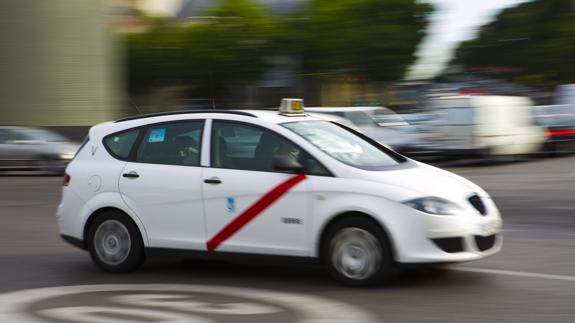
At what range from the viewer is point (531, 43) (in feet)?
210

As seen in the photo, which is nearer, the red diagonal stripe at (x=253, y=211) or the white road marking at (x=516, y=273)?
the red diagonal stripe at (x=253, y=211)

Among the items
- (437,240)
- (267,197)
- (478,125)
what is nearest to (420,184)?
(437,240)

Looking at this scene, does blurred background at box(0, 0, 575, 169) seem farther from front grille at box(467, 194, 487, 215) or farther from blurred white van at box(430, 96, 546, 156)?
front grille at box(467, 194, 487, 215)

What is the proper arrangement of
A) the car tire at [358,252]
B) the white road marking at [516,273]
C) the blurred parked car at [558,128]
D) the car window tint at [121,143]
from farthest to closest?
1. the blurred parked car at [558,128]
2. the car window tint at [121,143]
3. the white road marking at [516,273]
4. the car tire at [358,252]

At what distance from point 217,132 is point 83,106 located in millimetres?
31529

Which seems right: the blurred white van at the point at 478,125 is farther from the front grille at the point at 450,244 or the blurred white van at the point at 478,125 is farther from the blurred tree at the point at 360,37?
the blurred tree at the point at 360,37

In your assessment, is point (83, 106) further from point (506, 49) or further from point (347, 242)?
point (506, 49)

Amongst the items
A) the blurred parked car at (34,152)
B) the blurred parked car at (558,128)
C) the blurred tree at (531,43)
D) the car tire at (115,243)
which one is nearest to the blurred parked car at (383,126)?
the blurred parked car at (558,128)

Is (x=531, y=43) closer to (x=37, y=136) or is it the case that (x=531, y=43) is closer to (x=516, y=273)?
(x=37, y=136)

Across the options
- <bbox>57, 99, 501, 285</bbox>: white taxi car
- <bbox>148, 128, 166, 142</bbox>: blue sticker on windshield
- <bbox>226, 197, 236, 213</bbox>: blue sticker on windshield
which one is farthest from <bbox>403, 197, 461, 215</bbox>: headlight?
<bbox>148, 128, 166, 142</bbox>: blue sticker on windshield

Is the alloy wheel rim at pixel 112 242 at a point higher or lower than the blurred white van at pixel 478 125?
lower

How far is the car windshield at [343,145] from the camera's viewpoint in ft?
26.2

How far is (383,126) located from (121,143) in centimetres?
1551

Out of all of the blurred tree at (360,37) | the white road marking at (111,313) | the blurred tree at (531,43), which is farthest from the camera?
the blurred tree at (531,43)
